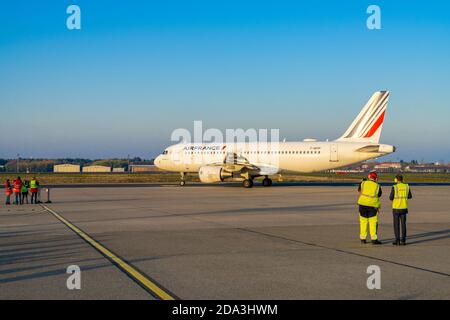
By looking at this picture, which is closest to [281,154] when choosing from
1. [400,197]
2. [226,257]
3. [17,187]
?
[17,187]

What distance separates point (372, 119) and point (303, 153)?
246 inches

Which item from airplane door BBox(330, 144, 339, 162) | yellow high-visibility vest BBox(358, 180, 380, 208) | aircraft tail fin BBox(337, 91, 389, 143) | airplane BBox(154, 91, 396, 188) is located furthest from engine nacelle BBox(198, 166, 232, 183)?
yellow high-visibility vest BBox(358, 180, 380, 208)

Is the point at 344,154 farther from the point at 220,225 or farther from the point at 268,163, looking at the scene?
the point at 220,225

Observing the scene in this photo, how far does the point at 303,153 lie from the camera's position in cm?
4594

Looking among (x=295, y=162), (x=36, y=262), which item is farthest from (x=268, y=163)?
(x=36, y=262)

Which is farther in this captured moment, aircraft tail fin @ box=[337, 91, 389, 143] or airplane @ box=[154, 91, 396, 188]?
aircraft tail fin @ box=[337, 91, 389, 143]

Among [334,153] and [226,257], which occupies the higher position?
[334,153]

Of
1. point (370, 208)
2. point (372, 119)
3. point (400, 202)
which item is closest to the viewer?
point (370, 208)

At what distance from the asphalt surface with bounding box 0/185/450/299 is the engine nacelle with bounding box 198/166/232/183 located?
842 inches

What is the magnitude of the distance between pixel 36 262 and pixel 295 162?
36.6 metres

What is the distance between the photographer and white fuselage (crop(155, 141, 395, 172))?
44.4m

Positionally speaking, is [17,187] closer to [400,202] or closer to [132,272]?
[132,272]

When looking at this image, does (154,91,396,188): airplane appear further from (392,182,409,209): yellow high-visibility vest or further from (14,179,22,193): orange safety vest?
(392,182,409,209): yellow high-visibility vest
